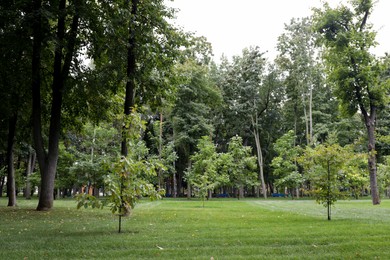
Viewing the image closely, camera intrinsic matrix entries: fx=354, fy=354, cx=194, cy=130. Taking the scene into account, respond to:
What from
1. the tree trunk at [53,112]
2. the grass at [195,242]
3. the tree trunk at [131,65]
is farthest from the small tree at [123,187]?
the tree trunk at [53,112]

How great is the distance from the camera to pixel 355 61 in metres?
22.7

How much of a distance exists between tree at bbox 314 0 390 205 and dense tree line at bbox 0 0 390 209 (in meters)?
0.07

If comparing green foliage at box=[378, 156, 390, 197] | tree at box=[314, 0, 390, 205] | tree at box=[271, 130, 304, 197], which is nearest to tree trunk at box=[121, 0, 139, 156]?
tree at box=[314, 0, 390, 205]

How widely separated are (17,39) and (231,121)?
34908mm

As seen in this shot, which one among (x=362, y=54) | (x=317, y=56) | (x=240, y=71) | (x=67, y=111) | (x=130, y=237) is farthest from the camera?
(x=240, y=71)

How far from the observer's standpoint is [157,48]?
13508mm

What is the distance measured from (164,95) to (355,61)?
1414 cm

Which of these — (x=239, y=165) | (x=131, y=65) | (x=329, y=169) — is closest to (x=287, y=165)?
(x=239, y=165)

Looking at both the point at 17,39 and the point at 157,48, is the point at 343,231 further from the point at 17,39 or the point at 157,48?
the point at 17,39

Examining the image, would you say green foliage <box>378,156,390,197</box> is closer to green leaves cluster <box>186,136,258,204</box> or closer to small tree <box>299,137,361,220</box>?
green leaves cluster <box>186,136,258,204</box>

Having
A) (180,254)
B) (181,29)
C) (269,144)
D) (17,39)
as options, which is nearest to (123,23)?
(181,29)

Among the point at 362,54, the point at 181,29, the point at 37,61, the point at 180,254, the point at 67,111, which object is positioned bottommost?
the point at 180,254

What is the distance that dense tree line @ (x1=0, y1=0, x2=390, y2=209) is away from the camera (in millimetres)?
12852

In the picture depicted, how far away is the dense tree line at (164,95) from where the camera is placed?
12852 mm
